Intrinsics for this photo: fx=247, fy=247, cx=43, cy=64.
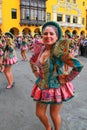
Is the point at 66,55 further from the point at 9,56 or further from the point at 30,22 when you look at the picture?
the point at 30,22

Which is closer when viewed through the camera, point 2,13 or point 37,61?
point 37,61

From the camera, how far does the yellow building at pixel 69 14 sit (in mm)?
42156

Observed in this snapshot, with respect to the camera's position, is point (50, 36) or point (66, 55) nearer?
point (66, 55)

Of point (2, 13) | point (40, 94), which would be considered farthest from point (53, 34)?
point (2, 13)

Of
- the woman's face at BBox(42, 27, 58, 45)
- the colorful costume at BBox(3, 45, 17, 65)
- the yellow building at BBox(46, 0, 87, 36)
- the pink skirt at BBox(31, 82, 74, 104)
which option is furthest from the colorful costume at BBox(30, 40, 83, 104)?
the yellow building at BBox(46, 0, 87, 36)

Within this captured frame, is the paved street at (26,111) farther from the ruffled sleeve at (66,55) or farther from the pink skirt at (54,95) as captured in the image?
the ruffled sleeve at (66,55)

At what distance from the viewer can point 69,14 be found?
4478 centimetres

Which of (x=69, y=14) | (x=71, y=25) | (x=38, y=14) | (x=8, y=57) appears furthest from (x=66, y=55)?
(x=69, y=14)

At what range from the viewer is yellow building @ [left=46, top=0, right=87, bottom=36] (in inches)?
1660

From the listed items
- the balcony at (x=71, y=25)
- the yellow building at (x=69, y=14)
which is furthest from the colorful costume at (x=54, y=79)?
the balcony at (x=71, y=25)

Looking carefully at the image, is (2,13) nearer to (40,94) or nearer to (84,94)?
(84,94)

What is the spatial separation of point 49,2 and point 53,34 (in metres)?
40.2

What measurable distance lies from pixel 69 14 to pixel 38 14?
731cm

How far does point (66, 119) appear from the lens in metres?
4.67
